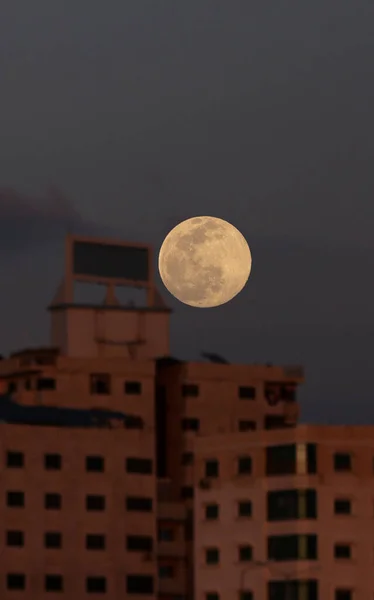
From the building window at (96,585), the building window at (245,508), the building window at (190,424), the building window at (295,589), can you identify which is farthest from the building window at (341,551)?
the building window at (190,424)

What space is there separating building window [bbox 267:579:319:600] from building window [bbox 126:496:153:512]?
12868 millimetres

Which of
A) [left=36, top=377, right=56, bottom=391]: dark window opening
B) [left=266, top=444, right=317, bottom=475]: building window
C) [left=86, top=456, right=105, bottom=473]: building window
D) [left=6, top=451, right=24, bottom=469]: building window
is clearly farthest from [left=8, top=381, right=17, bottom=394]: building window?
[left=266, top=444, right=317, bottom=475]: building window

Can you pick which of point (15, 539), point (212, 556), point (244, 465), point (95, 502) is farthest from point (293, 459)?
Answer: point (15, 539)

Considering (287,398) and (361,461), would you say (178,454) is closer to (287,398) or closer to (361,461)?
(287,398)

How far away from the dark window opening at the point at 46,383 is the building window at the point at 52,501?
8.10 m

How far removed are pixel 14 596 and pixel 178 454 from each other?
16720 mm

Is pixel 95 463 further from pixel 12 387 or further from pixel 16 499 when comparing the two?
pixel 12 387

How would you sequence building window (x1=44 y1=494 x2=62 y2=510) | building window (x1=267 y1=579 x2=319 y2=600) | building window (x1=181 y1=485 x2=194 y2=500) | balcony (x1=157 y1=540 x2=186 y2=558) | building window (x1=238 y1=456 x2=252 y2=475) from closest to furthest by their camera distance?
building window (x1=267 y1=579 x2=319 y2=600), building window (x1=238 y1=456 x2=252 y2=475), building window (x1=44 y1=494 x2=62 y2=510), balcony (x1=157 y1=540 x2=186 y2=558), building window (x1=181 y1=485 x2=194 y2=500)

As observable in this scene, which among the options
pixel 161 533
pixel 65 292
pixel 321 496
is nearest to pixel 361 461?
pixel 321 496

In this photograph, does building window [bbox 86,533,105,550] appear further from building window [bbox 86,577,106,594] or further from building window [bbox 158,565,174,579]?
building window [bbox 158,565,174,579]

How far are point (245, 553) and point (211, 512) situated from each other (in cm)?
380

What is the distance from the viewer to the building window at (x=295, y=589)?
107750 millimetres

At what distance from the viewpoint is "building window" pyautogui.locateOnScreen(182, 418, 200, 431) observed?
12438 centimetres

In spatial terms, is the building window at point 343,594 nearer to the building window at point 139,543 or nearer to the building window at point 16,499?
the building window at point 139,543
